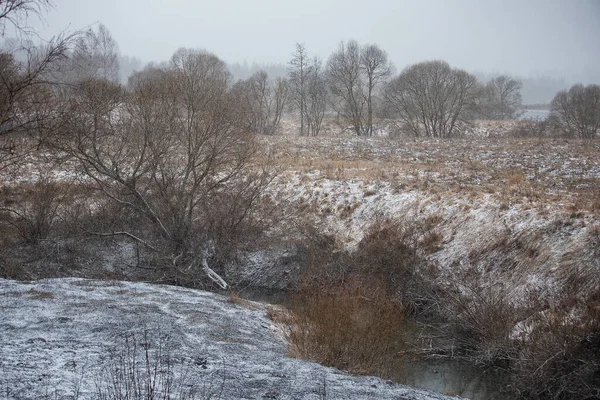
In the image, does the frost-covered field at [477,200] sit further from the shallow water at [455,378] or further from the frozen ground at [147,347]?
the frozen ground at [147,347]

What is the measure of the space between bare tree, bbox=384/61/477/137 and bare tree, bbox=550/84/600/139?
715cm

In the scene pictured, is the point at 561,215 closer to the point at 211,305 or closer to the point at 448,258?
the point at 448,258

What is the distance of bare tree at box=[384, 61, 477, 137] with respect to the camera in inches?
1575

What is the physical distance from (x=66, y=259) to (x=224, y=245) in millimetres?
5291

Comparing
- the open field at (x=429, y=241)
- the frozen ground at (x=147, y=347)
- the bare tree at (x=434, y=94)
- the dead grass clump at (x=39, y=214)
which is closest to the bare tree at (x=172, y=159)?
the open field at (x=429, y=241)

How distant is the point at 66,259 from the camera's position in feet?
56.4

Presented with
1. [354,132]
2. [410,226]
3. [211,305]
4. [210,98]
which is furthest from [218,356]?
[354,132]

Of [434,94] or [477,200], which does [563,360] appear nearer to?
[477,200]

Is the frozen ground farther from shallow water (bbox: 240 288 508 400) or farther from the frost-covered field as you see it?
the frost-covered field

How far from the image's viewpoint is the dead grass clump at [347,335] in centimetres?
873

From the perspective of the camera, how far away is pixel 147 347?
18.9 ft

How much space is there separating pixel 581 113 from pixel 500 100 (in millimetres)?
31121

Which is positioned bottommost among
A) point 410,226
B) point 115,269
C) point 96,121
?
point 115,269

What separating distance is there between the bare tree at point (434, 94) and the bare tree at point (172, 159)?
25.9m
